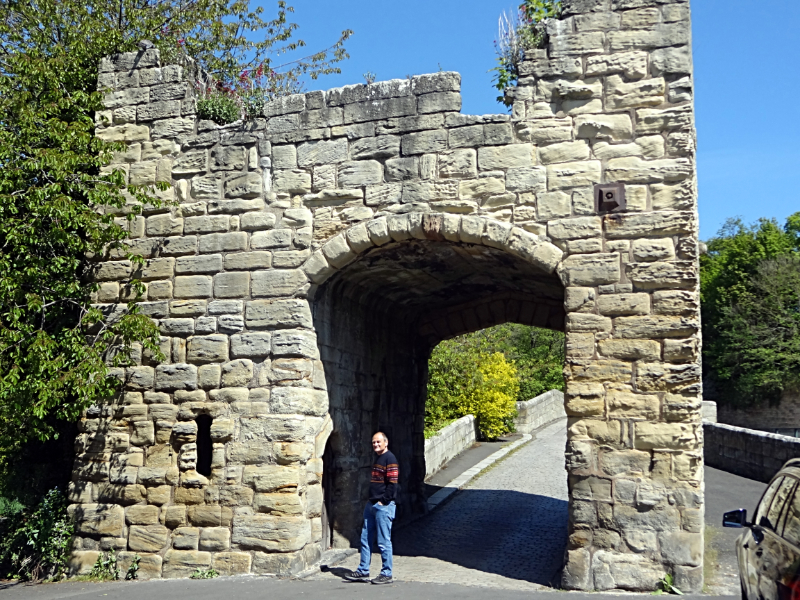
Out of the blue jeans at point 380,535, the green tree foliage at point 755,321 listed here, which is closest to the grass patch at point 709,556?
the blue jeans at point 380,535

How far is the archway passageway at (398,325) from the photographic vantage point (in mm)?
8352

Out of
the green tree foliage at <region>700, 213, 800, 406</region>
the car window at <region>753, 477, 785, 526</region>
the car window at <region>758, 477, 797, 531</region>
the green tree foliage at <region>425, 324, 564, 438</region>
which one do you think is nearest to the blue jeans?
the car window at <region>753, 477, 785, 526</region>

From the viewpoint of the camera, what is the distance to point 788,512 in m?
4.60

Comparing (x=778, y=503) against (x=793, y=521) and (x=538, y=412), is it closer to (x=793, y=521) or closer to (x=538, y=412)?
(x=793, y=521)

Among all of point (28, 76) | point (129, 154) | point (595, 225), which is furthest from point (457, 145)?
point (28, 76)

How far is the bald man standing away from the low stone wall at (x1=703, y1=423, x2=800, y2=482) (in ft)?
26.8

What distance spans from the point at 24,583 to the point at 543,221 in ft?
20.1

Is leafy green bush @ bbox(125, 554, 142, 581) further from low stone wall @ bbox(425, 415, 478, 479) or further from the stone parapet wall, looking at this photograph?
the stone parapet wall

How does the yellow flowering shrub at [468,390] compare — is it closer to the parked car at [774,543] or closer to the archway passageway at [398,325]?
the archway passageway at [398,325]

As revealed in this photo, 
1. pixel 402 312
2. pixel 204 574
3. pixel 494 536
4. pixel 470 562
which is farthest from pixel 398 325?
pixel 204 574

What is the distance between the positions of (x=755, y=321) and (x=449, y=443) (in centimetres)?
2373

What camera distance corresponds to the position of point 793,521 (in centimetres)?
444

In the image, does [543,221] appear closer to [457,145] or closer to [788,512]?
[457,145]

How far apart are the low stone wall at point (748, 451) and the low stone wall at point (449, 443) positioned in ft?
16.7
